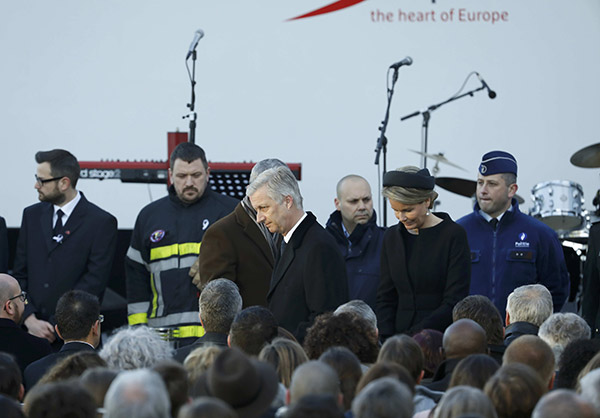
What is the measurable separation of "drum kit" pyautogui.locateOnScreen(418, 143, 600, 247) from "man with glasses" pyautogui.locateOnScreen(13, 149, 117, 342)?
2686 millimetres

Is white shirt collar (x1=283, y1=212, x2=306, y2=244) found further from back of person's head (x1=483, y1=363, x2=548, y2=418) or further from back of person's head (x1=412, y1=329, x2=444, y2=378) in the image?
back of person's head (x1=483, y1=363, x2=548, y2=418)

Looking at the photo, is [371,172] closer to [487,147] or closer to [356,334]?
[487,147]

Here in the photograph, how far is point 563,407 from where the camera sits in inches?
96.8

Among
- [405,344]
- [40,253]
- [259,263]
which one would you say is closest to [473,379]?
[405,344]

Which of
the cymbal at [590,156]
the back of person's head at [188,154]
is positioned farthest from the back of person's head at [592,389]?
the cymbal at [590,156]

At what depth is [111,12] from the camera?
8.90m

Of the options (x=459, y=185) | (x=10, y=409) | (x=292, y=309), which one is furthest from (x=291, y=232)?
(x=459, y=185)

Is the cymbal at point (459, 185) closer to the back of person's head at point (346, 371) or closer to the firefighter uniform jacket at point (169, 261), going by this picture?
the firefighter uniform jacket at point (169, 261)

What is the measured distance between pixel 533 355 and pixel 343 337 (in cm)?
67

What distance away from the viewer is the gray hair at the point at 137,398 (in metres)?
2.51

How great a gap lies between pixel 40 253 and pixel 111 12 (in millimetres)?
3183

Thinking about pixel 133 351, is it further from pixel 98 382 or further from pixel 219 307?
pixel 219 307

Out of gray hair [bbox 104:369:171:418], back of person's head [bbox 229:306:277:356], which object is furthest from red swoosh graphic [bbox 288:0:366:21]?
gray hair [bbox 104:369:171:418]

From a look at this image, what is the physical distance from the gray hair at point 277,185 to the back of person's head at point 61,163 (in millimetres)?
2121
